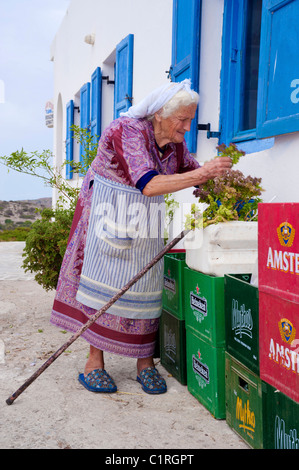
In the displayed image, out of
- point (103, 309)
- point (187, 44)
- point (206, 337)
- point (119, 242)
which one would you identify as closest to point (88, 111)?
point (187, 44)

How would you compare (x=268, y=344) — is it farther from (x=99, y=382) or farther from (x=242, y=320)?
(x=99, y=382)

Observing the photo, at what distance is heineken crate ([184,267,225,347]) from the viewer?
2.42 meters

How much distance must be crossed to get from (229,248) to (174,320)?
79 cm

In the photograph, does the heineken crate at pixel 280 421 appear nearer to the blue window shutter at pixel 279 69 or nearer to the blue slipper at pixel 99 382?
the blue slipper at pixel 99 382

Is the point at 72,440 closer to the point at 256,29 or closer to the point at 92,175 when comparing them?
the point at 92,175

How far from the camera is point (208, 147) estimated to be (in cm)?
404

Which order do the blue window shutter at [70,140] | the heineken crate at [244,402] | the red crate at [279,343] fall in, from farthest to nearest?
1. the blue window shutter at [70,140]
2. the heineken crate at [244,402]
3. the red crate at [279,343]

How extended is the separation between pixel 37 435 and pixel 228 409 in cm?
92

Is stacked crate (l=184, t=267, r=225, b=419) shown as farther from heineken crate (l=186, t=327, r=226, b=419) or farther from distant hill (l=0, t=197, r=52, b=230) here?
distant hill (l=0, t=197, r=52, b=230)

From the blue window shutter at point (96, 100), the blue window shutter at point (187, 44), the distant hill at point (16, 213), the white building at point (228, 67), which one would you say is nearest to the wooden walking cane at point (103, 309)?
the white building at point (228, 67)

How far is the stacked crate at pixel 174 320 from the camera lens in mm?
2949

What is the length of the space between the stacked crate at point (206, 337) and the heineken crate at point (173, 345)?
15cm

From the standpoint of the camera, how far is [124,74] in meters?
6.48
